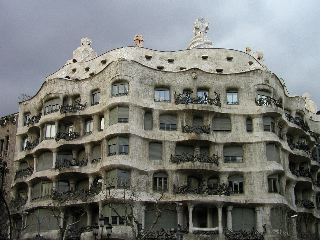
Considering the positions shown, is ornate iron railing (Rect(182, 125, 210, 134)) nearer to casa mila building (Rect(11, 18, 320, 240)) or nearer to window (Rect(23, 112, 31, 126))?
casa mila building (Rect(11, 18, 320, 240))

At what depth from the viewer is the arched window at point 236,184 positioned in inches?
2126

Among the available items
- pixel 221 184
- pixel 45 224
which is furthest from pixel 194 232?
pixel 45 224

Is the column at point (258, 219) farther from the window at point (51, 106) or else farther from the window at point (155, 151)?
the window at point (51, 106)

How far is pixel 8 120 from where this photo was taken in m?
64.9

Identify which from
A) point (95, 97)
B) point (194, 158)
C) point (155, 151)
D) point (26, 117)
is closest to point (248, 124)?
point (194, 158)

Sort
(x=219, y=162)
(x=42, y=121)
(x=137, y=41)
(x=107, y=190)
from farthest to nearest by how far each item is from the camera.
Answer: (x=137, y=41) < (x=42, y=121) < (x=219, y=162) < (x=107, y=190)

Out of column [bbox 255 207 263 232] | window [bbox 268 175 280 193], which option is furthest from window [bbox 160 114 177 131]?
column [bbox 255 207 263 232]

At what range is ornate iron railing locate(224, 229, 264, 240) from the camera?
2029 inches

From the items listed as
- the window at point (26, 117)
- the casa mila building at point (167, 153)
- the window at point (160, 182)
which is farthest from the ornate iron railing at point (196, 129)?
the window at point (26, 117)

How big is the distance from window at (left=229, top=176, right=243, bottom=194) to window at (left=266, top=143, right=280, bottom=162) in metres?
3.25

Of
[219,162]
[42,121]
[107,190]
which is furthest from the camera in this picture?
[42,121]

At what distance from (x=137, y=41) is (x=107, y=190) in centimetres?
1904

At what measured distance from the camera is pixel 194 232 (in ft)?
169

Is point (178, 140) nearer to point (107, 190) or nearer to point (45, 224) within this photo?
point (107, 190)
